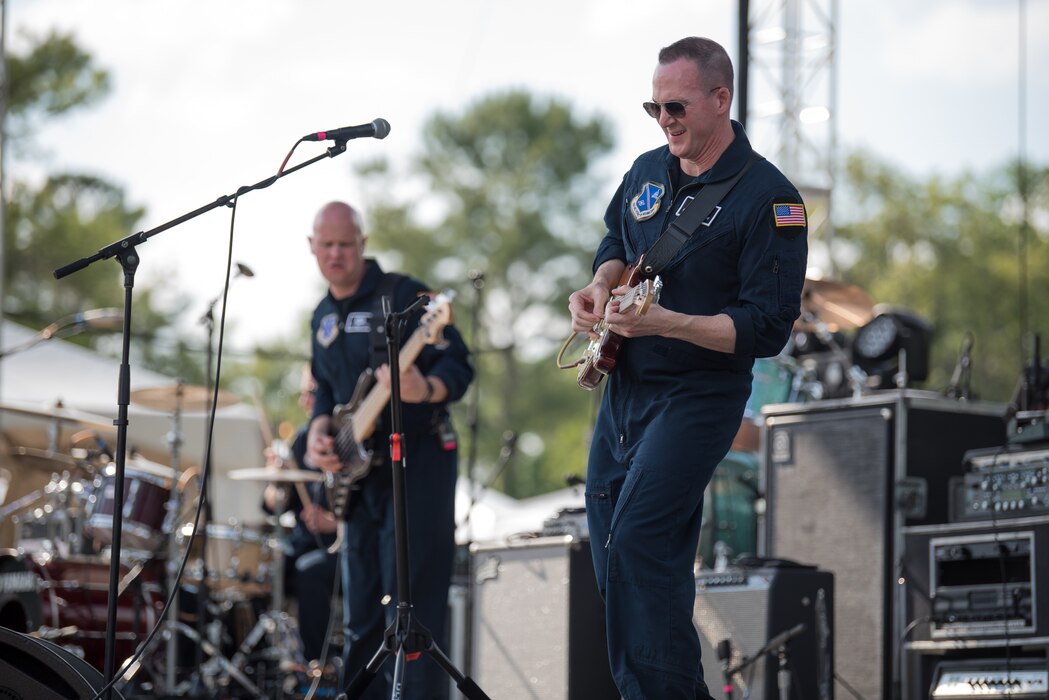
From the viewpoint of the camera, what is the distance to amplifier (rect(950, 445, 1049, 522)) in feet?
18.7

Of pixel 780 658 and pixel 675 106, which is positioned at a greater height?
pixel 675 106

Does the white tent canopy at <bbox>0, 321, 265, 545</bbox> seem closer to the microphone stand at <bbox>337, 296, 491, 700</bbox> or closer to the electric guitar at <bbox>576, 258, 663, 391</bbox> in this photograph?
the microphone stand at <bbox>337, 296, 491, 700</bbox>

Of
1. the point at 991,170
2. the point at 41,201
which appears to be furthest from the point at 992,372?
the point at 41,201

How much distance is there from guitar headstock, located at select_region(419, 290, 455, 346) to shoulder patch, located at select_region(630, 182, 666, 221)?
1.52m

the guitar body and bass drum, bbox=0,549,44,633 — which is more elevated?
the guitar body

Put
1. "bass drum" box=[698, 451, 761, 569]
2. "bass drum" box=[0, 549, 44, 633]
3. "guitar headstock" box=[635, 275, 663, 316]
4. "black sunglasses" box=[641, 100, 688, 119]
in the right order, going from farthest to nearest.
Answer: "bass drum" box=[698, 451, 761, 569] < "bass drum" box=[0, 549, 44, 633] < "black sunglasses" box=[641, 100, 688, 119] < "guitar headstock" box=[635, 275, 663, 316]

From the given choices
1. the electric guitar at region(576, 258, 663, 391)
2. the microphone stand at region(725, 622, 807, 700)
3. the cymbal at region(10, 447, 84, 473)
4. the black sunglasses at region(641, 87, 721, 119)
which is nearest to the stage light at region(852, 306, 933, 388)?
the microphone stand at region(725, 622, 807, 700)

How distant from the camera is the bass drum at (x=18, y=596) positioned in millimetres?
6531

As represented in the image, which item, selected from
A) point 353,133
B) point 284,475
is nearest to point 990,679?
point 353,133

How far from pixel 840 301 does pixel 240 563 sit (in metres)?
5.31

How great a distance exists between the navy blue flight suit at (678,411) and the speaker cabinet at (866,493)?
2.61m

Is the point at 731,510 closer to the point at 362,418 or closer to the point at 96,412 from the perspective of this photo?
the point at 362,418

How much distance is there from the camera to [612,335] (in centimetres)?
402

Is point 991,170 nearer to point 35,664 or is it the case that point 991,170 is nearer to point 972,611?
point 972,611
